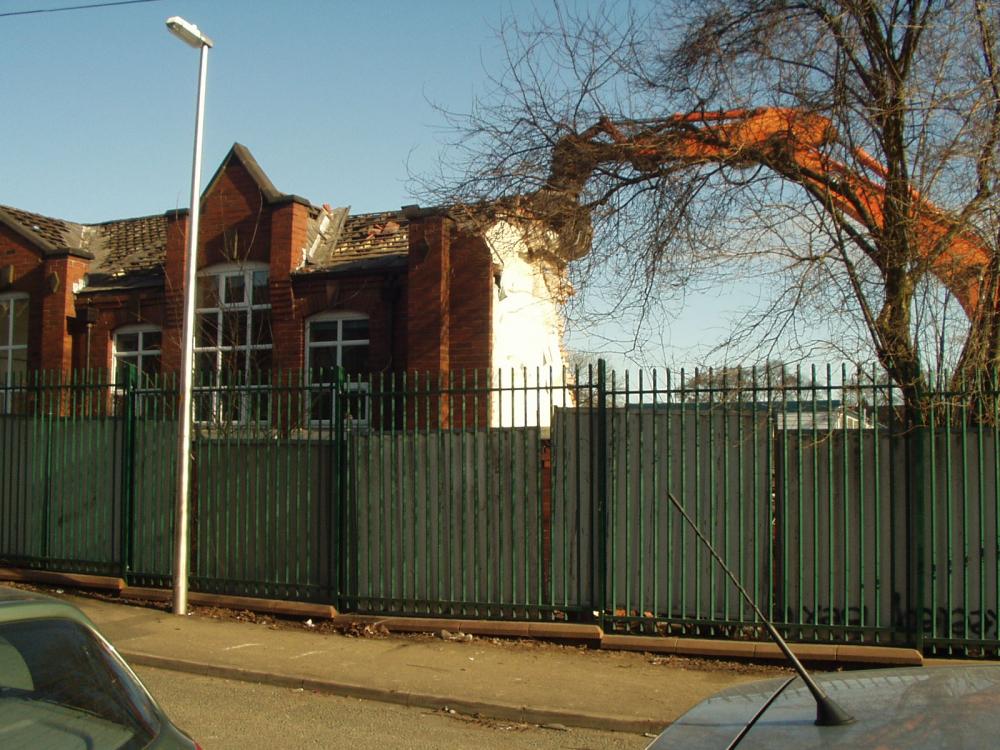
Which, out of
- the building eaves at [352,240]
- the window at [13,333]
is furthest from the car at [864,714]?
the window at [13,333]

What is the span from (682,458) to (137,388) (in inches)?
278

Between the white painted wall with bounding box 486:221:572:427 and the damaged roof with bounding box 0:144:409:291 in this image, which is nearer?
the white painted wall with bounding box 486:221:572:427

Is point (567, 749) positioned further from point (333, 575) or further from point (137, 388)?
point (137, 388)

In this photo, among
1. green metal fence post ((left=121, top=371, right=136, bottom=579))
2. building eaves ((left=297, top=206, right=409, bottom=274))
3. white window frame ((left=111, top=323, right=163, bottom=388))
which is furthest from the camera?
white window frame ((left=111, top=323, right=163, bottom=388))

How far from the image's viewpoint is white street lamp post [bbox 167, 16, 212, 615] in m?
11.1

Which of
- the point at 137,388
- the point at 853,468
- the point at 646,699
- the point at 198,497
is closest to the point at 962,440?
the point at 853,468

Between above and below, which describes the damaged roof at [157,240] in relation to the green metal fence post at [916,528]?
above

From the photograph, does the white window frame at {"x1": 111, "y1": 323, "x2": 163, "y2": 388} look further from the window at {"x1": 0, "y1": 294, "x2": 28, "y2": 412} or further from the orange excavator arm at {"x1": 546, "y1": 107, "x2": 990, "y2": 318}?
the orange excavator arm at {"x1": 546, "y1": 107, "x2": 990, "y2": 318}

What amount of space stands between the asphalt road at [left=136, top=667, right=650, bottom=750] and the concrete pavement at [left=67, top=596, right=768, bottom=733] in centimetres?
16

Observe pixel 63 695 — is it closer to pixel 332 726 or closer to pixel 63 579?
pixel 332 726

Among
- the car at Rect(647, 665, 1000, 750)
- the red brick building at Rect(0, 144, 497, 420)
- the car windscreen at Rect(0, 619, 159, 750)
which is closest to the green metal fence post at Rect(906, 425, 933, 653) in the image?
the car at Rect(647, 665, 1000, 750)

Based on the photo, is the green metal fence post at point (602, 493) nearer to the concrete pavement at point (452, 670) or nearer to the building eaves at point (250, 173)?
the concrete pavement at point (452, 670)

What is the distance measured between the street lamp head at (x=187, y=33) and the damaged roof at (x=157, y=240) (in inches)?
227

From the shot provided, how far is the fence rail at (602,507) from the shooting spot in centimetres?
870
